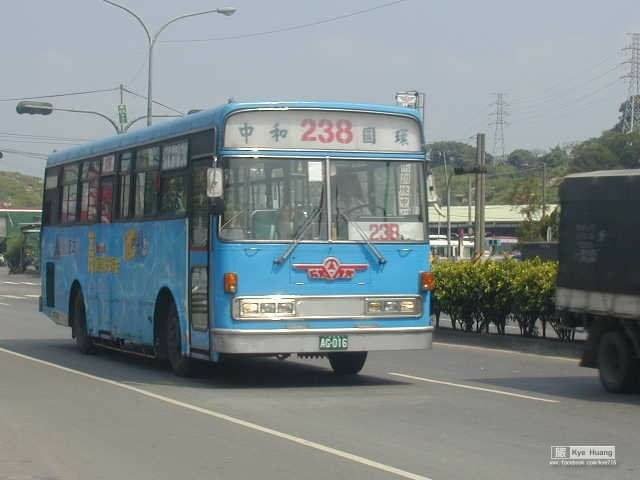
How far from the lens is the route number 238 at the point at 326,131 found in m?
14.8

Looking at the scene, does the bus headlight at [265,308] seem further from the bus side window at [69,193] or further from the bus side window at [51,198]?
the bus side window at [51,198]

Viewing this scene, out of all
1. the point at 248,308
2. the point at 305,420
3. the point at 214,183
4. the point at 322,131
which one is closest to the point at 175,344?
the point at 248,308

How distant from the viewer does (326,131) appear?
48.8ft

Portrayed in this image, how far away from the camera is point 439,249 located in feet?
258

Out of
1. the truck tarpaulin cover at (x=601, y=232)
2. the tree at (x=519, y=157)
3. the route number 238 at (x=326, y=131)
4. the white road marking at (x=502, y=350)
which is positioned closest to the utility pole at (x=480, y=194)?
the white road marking at (x=502, y=350)

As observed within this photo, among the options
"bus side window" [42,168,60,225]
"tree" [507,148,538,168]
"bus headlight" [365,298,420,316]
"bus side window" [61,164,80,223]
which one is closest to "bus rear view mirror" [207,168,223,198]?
"bus headlight" [365,298,420,316]

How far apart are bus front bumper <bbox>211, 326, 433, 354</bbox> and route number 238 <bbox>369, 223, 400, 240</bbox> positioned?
1.14m

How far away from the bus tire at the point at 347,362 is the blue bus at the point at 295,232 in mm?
57

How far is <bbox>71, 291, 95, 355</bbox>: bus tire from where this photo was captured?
20547mm

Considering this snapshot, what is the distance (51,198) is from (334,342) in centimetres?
955

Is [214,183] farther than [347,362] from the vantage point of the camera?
No

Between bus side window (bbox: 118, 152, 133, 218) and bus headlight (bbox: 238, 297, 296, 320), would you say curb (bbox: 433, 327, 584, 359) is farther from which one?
bus side window (bbox: 118, 152, 133, 218)

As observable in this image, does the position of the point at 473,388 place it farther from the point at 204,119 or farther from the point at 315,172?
the point at 204,119

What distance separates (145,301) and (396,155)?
4.51m
